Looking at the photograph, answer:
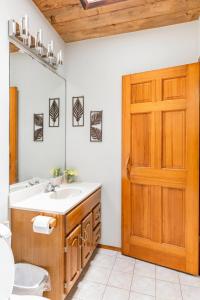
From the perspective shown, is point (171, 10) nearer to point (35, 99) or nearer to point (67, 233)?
point (35, 99)

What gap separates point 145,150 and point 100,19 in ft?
4.95

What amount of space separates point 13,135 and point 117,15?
1635mm

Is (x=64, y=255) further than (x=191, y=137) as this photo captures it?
No

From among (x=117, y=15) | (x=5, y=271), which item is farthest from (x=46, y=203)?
(x=117, y=15)

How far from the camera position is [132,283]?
1.92 metres

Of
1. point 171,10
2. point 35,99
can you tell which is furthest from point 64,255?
point 171,10

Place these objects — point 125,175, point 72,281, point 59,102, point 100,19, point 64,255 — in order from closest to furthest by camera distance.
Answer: point 64,255
point 72,281
point 100,19
point 125,175
point 59,102

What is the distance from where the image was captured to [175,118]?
2.14 meters

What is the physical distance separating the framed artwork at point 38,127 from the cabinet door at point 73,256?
100 centimetres

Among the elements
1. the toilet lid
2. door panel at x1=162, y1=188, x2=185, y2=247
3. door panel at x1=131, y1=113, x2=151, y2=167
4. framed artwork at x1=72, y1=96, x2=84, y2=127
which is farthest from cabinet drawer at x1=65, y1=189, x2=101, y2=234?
framed artwork at x1=72, y1=96, x2=84, y2=127

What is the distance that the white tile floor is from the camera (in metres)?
1.77

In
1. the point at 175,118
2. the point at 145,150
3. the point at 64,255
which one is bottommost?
the point at 64,255

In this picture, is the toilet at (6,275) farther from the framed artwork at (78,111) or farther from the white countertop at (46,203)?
the framed artwork at (78,111)

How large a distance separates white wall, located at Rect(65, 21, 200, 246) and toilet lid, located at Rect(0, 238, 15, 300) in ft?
4.81
